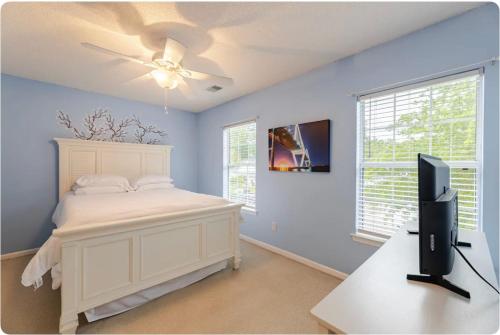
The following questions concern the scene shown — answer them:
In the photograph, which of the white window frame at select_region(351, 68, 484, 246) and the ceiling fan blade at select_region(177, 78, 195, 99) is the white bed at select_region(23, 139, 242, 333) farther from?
the ceiling fan blade at select_region(177, 78, 195, 99)

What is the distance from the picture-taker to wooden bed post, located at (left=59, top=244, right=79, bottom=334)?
145 cm

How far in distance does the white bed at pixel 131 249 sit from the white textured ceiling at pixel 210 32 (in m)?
1.55

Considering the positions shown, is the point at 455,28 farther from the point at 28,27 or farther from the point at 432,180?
the point at 28,27

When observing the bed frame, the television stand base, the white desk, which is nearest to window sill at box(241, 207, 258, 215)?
the bed frame

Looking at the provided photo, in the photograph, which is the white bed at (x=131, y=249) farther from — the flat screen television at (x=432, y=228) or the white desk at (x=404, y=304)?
the flat screen television at (x=432, y=228)

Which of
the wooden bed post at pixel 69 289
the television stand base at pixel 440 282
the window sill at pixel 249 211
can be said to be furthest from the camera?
the window sill at pixel 249 211

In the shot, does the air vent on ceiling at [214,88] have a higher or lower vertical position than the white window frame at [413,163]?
higher

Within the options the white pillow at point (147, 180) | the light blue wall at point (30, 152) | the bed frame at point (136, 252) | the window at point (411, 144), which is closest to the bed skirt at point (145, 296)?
the bed frame at point (136, 252)

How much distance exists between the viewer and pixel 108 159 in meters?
3.47

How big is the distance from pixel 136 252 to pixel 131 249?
0.16ft

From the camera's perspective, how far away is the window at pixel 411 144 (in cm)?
163

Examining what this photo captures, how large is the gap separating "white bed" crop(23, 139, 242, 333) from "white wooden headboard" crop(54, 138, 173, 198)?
1.20 metres

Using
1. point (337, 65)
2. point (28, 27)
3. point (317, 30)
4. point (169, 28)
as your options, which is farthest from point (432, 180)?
point (28, 27)

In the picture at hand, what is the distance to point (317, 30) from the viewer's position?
1814 mm
